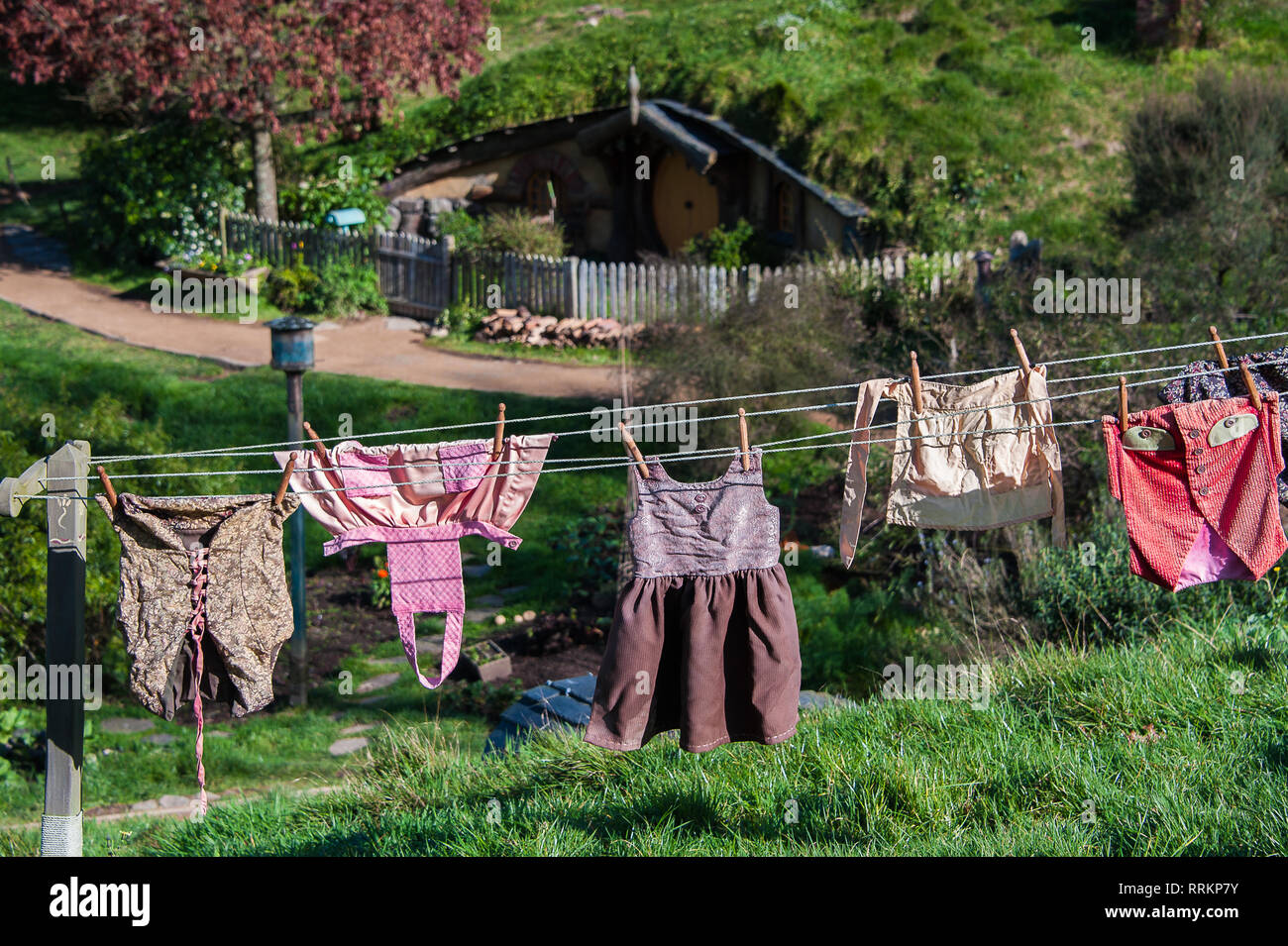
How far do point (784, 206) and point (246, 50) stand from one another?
8370 millimetres

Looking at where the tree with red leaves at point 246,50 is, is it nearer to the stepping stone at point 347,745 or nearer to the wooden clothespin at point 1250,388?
the stepping stone at point 347,745

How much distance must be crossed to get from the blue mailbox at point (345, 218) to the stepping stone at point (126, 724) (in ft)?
41.4

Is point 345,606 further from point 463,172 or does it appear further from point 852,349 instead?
point 463,172

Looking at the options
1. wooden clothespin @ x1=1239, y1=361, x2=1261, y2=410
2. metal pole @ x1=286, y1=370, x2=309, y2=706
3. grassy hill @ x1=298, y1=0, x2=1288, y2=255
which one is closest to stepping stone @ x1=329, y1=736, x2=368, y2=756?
metal pole @ x1=286, y1=370, x2=309, y2=706

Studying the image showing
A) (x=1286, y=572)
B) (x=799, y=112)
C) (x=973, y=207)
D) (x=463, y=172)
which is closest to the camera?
(x=1286, y=572)

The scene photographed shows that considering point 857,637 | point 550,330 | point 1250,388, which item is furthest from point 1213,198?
point 1250,388

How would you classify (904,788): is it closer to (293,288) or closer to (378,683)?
(378,683)

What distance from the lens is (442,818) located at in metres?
6.29

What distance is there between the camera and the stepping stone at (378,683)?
9.53 m

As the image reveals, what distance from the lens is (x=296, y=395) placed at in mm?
9250

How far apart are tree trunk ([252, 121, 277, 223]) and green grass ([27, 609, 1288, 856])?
1481cm
